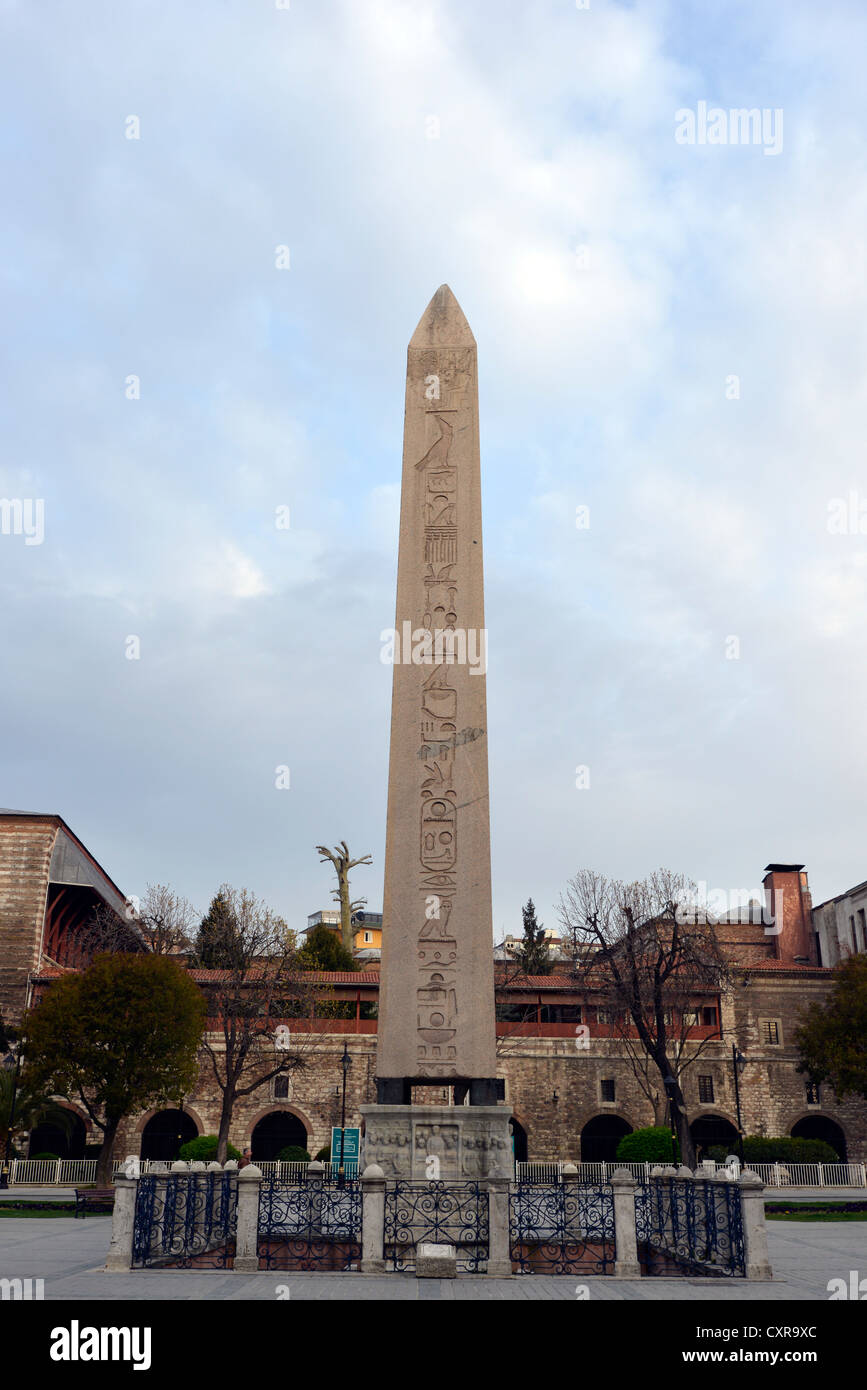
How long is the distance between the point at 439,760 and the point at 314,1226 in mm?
4687

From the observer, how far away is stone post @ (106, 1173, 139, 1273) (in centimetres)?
973

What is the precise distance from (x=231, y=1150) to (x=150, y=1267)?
23949mm

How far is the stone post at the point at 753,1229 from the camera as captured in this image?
9.53 metres

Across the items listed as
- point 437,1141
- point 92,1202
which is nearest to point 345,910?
point 92,1202

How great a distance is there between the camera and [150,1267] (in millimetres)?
9844

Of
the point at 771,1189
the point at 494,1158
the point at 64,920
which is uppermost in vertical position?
the point at 64,920

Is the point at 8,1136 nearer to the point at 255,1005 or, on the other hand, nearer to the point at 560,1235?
the point at 255,1005

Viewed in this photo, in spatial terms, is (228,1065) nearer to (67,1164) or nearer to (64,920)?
(67,1164)

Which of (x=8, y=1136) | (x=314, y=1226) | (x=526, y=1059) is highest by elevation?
(x=526, y=1059)

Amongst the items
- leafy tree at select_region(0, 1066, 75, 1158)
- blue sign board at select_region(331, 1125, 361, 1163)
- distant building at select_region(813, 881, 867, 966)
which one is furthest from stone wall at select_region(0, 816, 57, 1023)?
distant building at select_region(813, 881, 867, 966)

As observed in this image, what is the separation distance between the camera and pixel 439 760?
11281 millimetres

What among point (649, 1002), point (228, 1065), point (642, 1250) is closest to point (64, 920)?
point (228, 1065)

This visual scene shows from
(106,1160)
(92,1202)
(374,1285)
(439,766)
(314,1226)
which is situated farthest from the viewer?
(106,1160)

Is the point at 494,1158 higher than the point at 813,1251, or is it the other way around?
the point at 494,1158
